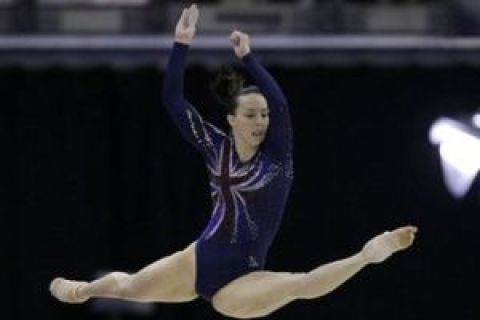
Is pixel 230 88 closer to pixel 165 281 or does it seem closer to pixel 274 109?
pixel 274 109

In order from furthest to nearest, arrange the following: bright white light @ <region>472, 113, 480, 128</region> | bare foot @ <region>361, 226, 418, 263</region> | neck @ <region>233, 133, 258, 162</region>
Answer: bright white light @ <region>472, 113, 480, 128</region>
neck @ <region>233, 133, 258, 162</region>
bare foot @ <region>361, 226, 418, 263</region>

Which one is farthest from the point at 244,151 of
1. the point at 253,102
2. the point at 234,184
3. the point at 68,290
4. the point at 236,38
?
the point at 68,290

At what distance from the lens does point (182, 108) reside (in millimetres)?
5867

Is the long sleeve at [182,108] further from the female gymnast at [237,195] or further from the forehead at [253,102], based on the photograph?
the forehead at [253,102]

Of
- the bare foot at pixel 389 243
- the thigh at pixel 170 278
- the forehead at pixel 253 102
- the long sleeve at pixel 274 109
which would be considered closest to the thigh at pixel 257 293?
the thigh at pixel 170 278

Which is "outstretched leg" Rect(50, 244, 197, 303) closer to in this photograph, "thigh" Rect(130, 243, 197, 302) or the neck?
"thigh" Rect(130, 243, 197, 302)

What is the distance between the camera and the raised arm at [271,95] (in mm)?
5691

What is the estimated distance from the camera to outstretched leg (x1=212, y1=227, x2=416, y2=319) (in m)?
5.36

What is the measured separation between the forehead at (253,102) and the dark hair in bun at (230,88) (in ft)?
0.09

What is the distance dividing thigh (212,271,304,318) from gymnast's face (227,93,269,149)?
0.50 m

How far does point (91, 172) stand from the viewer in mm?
9336

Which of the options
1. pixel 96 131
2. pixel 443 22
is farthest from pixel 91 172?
pixel 443 22

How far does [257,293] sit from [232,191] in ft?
1.37

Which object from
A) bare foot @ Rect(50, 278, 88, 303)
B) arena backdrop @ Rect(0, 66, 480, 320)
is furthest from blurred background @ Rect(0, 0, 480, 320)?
bare foot @ Rect(50, 278, 88, 303)
